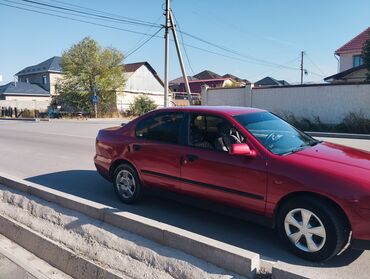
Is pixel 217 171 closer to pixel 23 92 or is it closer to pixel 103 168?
pixel 103 168

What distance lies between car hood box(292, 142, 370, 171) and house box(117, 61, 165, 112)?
45.2m

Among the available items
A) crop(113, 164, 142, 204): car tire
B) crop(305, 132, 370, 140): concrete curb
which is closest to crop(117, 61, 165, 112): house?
crop(305, 132, 370, 140): concrete curb

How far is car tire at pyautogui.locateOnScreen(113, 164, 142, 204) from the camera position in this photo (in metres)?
5.58

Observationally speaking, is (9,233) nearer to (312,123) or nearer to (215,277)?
(215,277)

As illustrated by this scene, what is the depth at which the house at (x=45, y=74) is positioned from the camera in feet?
188

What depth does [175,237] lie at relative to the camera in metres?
3.79

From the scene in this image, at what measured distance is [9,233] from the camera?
194 inches

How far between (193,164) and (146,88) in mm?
52107

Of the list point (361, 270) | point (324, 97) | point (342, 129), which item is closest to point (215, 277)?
point (361, 270)

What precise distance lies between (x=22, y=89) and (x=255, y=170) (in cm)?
5670

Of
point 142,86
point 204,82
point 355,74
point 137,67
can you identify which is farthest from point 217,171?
point 204,82

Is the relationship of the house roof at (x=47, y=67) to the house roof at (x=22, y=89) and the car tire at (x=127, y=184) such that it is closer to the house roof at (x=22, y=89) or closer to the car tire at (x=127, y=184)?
the house roof at (x=22, y=89)

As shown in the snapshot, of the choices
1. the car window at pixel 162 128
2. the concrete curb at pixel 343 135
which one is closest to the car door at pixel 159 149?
the car window at pixel 162 128

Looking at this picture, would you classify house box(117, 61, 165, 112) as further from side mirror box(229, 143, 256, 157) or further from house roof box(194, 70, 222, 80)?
side mirror box(229, 143, 256, 157)
